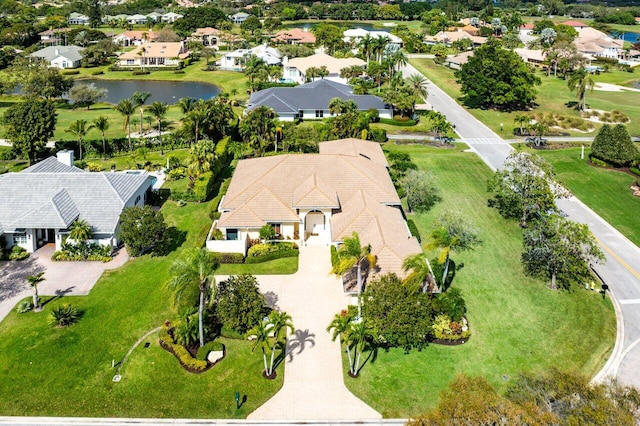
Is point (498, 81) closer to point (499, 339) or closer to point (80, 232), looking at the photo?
point (499, 339)

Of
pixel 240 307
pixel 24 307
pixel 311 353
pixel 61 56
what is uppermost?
pixel 61 56

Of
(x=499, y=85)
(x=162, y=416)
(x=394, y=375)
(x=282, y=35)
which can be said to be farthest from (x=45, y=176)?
(x=282, y=35)

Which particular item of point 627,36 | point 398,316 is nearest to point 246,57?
point 398,316

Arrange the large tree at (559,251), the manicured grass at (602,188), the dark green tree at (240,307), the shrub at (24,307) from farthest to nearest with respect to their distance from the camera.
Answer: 1. the manicured grass at (602,188)
2. the large tree at (559,251)
3. the shrub at (24,307)
4. the dark green tree at (240,307)

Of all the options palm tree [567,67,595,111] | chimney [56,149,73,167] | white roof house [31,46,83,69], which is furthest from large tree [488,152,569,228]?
white roof house [31,46,83,69]

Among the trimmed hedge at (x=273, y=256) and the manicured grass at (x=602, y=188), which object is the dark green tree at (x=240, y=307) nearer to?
the trimmed hedge at (x=273, y=256)

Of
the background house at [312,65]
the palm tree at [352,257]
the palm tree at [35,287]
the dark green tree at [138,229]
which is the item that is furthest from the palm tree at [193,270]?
the background house at [312,65]

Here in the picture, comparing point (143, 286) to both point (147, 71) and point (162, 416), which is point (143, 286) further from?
point (147, 71)
